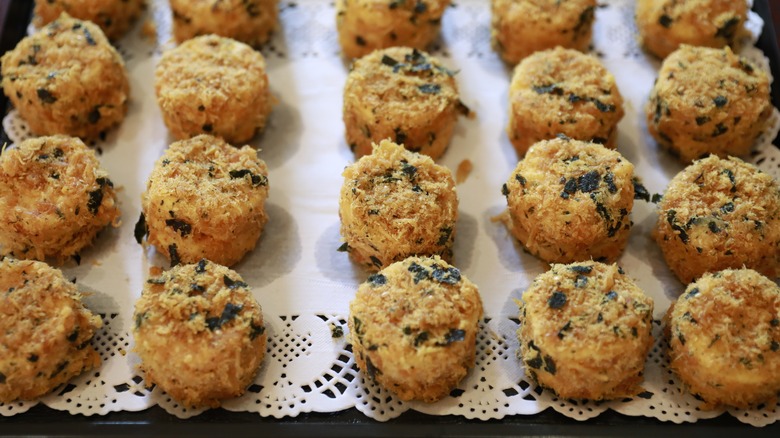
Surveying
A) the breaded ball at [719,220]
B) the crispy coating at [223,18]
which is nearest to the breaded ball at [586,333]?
the breaded ball at [719,220]

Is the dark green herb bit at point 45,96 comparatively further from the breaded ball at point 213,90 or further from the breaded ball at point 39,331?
the breaded ball at point 39,331

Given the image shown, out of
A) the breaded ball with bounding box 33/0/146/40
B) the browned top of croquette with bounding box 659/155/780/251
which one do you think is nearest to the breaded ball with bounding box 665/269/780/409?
the browned top of croquette with bounding box 659/155/780/251

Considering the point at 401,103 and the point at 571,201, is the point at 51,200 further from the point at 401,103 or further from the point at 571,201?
the point at 571,201

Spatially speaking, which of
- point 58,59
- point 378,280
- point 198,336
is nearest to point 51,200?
point 58,59

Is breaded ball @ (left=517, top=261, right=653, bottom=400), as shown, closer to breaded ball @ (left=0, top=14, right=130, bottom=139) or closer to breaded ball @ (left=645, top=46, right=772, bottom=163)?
breaded ball @ (left=645, top=46, right=772, bottom=163)

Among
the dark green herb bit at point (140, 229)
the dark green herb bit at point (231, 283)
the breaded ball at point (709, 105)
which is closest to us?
the dark green herb bit at point (231, 283)

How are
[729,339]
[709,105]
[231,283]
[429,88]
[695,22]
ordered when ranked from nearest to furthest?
[729,339] → [231,283] → [709,105] → [429,88] → [695,22]

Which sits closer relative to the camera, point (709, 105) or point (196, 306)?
point (196, 306)

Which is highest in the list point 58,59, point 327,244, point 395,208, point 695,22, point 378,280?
point 695,22
